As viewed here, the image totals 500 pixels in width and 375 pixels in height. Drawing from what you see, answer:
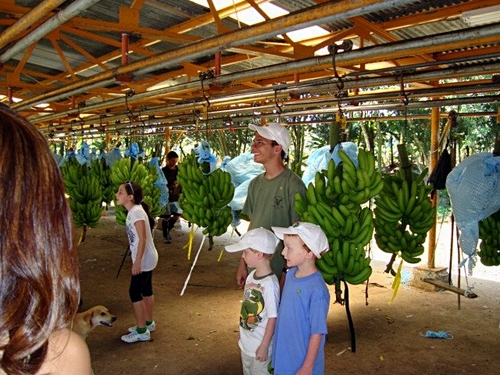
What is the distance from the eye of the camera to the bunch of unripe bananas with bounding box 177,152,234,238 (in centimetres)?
403

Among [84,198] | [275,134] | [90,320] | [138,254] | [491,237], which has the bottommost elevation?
[90,320]

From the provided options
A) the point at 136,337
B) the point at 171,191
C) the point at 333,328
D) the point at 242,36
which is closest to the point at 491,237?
the point at 333,328

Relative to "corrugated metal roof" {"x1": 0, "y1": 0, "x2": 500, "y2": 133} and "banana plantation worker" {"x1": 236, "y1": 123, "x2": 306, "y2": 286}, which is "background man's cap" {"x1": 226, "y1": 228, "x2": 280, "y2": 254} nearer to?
"banana plantation worker" {"x1": 236, "y1": 123, "x2": 306, "y2": 286}

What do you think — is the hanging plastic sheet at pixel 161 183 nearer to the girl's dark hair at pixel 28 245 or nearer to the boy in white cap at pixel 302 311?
the boy in white cap at pixel 302 311

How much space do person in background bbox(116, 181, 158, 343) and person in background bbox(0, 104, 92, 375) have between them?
3.25 meters

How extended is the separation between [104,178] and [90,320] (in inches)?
128

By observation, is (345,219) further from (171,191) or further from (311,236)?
(171,191)

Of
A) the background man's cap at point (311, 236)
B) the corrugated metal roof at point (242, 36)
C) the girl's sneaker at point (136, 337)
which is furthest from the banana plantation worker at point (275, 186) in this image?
the girl's sneaker at point (136, 337)

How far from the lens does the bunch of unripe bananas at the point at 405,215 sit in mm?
3184

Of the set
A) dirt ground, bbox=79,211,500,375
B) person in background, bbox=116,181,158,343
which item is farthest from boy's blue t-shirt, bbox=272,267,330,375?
person in background, bbox=116,181,158,343

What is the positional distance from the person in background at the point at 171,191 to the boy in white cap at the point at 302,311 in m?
5.97

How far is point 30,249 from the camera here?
2.33 feet

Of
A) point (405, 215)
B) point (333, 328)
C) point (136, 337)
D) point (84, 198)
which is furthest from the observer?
point (84, 198)

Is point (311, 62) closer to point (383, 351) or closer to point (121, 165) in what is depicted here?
point (383, 351)
